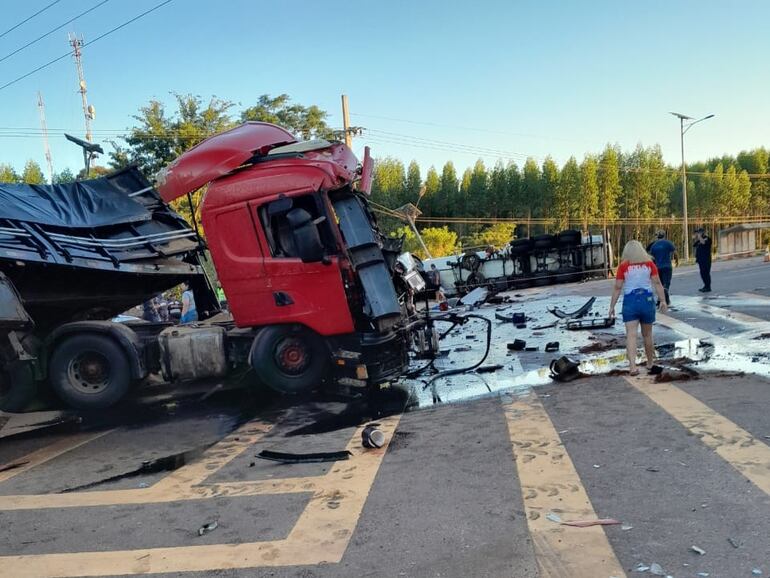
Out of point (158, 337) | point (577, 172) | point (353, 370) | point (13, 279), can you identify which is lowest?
point (353, 370)

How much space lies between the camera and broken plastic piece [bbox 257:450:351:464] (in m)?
4.87

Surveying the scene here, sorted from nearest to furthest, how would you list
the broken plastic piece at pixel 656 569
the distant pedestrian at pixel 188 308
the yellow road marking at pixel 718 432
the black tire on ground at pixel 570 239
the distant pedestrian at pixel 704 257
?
1. the broken plastic piece at pixel 656 569
2. the yellow road marking at pixel 718 432
3. the distant pedestrian at pixel 188 308
4. the distant pedestrian at pixel 704 257
5. the black tire on ground at pixel 570 239

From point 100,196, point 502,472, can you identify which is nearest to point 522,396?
point 502,472

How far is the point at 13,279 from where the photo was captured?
21.6 ft

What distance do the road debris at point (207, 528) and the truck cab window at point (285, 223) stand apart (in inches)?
143

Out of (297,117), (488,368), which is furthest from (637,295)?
(297,117)

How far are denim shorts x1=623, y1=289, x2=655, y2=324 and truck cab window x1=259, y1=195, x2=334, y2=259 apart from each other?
3.65 meters

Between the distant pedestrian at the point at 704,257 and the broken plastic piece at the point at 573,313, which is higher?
the distant pedestrian at the point at 704,257

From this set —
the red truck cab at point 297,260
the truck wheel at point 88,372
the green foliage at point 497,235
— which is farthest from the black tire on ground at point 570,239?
the green foliage at point 497,235

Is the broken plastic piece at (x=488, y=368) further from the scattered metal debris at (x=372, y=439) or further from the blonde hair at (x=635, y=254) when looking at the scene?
the scattered metal debris at (x=372, y=439)

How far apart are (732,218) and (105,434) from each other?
7142 cm

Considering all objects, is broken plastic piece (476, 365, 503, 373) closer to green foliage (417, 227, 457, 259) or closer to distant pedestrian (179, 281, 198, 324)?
distant pedestrian (179, 281, 198, 324)

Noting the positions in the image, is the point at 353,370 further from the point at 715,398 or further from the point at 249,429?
the point at 715,398

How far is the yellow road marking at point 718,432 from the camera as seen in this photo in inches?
148
